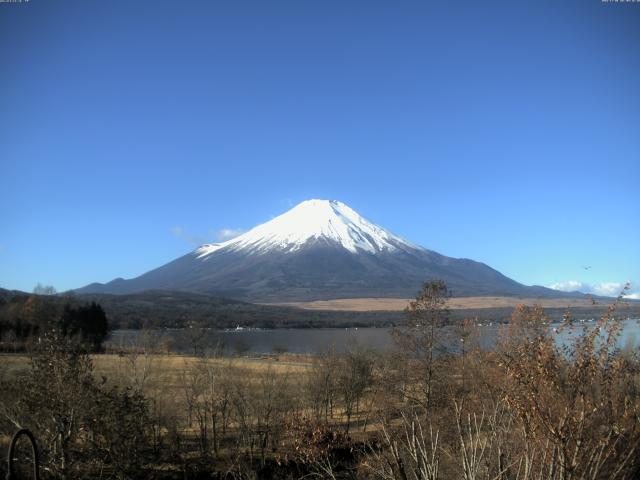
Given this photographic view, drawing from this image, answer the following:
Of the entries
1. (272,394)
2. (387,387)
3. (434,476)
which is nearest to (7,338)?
(272,394)

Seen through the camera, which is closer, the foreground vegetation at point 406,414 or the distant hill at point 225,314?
the foreground vegetation at point 406,414

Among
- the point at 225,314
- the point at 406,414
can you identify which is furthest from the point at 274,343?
the point at 406,414

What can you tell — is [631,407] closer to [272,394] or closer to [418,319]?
[418,319]

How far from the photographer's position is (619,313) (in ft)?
25.1

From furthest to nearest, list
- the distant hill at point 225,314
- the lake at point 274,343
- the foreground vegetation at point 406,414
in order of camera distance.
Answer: the distant hill at point 225,314 → the lake at point 274,343 → the foreground vegetation at point 406,414

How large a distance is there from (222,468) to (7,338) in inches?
1941

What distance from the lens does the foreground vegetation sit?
19.4ft

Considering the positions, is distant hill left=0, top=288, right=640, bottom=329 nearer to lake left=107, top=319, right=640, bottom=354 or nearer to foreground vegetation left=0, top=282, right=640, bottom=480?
lake left=107, top=319, right=640, bottom=354

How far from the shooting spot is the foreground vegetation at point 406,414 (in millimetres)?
5898

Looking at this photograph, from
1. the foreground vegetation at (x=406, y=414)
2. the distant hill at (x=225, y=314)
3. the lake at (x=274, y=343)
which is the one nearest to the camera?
the foreground vegetation at (x=406, y=414)

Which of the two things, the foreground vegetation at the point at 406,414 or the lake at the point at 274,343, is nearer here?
the foreground vegetation at the point at 406,414

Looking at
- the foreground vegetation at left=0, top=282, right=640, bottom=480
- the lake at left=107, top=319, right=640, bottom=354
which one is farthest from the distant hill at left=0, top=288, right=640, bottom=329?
the foreground vegetation at left=0, top=282, right=640, bottom=480

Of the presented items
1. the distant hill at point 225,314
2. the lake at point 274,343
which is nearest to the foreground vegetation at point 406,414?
the lake at point 274,343

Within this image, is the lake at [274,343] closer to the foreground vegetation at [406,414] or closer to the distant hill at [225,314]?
the foreground vegetation at [406,414]
